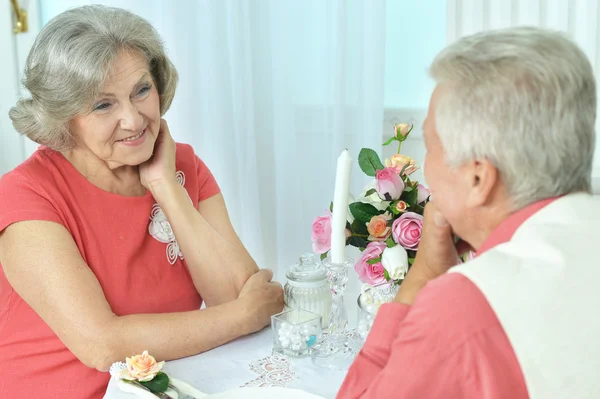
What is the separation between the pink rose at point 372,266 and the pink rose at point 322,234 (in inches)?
3.7

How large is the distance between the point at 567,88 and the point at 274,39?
195 cm

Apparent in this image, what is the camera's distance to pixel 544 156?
92cm

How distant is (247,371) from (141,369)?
22 cm

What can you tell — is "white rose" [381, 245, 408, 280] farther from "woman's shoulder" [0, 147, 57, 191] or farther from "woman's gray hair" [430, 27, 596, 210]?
"woman's shoulder" [0, 147, 57, 191]

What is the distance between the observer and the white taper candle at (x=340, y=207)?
4.42 ft

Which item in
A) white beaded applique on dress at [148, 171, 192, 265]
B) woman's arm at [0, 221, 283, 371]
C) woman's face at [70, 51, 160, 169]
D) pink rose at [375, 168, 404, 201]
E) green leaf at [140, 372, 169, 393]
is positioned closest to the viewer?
green leaf at [140, 372, 169, 393]

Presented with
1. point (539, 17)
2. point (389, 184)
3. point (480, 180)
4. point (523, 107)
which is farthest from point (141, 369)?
point (539, 17)

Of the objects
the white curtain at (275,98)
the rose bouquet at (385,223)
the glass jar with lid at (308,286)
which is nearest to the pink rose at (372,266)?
the rose bouquet at (385,223)

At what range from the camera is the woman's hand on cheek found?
1888 mm

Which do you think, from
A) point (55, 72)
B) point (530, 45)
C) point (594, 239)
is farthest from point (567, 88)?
point (55, 72)

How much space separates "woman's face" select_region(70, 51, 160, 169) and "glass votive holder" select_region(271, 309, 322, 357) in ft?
2.13

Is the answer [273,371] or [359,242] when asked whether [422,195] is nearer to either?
[359,242]

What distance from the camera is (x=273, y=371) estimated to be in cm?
137

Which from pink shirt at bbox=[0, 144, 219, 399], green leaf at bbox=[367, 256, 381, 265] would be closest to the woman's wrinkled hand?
pink shirt at bbox=[0, 144, 219, 399]
